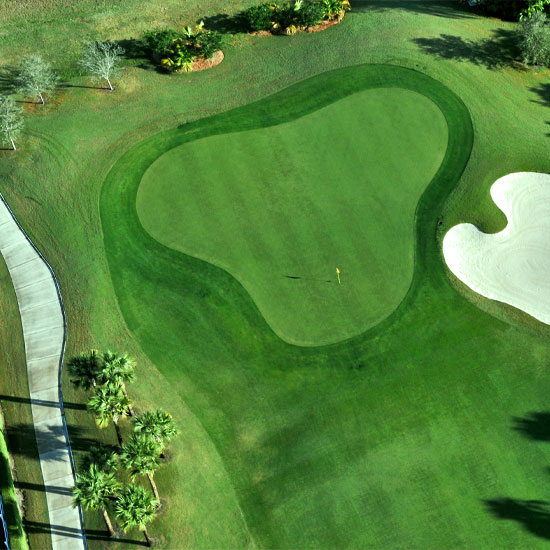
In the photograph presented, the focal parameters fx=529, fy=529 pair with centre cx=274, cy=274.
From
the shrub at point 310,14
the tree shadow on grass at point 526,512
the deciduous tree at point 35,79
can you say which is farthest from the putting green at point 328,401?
the shrub at point 310,14

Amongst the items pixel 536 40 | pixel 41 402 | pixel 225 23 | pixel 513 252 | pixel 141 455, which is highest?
pixel 536 40

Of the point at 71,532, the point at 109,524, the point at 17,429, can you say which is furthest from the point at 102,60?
the point at 71,532

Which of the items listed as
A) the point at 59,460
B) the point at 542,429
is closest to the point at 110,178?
the point at 59,460

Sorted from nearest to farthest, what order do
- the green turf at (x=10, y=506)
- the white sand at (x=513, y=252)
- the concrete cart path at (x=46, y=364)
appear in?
the green turf at (x=10, y=506) < the concrete cart path at (x=46, y=364) < the white sand at (x=513, y=252)

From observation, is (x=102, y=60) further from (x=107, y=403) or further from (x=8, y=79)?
(x=107, y=403)

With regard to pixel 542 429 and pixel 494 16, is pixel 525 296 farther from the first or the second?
pixel 494 16

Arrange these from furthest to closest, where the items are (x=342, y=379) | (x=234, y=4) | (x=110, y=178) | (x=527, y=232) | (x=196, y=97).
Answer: (x=234, y=4) → (x=196, y=97) → (x=110, y=178) → (x=527, y=232) → (x=342, y=379)

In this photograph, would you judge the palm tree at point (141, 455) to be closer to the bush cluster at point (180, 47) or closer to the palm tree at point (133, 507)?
the palm tree at point (133, 507)
